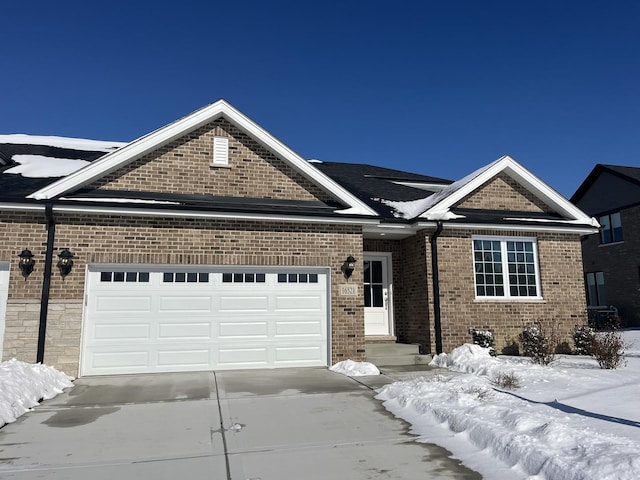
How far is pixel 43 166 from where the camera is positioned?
12.1m

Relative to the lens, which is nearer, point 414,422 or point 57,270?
point 414,422

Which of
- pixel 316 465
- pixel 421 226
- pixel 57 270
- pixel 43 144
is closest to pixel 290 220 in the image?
pixel 421 226

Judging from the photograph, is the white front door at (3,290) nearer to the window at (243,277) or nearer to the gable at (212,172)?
the gable at (212,172)

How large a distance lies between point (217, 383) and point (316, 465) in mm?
4285

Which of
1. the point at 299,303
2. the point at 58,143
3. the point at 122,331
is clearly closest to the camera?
the point at 122,331

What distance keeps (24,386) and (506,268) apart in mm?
10651

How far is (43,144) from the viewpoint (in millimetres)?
16000

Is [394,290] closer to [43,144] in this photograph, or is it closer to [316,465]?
[316,465]

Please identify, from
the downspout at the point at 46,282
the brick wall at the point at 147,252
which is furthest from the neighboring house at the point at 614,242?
the downspout at the point at 46,282

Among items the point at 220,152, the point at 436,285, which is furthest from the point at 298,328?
the point at 220,152

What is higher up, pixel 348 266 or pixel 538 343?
pixel 348 266

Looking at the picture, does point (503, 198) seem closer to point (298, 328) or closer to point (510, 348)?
point (510, 348)

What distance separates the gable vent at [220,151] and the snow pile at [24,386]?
5235 mm

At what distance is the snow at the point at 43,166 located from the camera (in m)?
11.3
